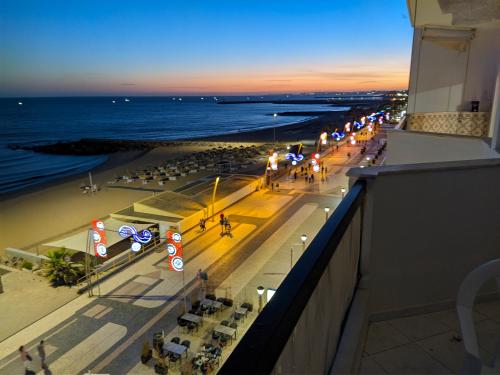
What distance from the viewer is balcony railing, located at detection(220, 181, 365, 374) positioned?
981 millimetres

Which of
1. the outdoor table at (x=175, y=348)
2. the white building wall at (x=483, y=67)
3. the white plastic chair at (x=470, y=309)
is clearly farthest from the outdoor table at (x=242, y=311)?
the white plastic chair at (x=470, y=309)

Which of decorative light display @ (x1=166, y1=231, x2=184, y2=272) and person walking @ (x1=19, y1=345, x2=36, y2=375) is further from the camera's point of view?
decorative light display @ (x1=166, y1=231, x2=184, y2=272)

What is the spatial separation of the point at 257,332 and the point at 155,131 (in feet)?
320

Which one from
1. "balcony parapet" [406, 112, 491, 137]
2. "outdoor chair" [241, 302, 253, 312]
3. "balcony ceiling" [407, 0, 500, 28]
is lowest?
"outdoor chair" [241, 302, 253, 312]

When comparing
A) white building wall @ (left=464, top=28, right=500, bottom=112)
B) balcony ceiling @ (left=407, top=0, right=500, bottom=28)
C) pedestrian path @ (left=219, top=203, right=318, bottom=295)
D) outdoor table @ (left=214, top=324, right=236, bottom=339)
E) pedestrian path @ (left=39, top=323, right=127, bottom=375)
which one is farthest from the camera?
pedestrian path @ (left=219, top=203, right=318, bottom=295)

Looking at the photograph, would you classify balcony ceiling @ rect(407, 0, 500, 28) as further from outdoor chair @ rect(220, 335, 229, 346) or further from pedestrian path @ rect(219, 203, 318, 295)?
pedestrian path @ rect(219, 203, 318, 295)

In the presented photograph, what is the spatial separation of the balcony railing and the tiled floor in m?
0.55

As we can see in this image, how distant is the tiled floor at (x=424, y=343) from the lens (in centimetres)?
281

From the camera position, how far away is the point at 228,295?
12367mm

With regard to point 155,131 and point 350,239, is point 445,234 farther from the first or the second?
point 155,131

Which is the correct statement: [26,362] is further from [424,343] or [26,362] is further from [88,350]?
[424,343]

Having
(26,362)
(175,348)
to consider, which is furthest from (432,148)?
(26,362)

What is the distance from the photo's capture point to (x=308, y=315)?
150cm

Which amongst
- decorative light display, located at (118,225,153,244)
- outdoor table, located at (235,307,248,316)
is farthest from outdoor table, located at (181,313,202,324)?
decorative light display, located at (118,225,153,244)
